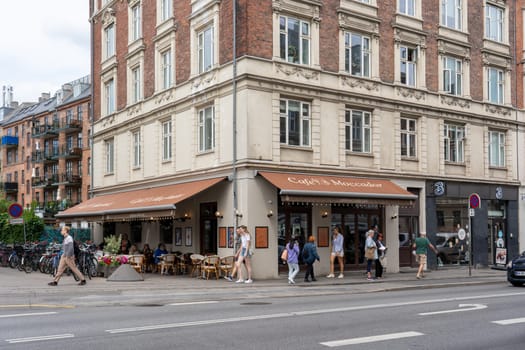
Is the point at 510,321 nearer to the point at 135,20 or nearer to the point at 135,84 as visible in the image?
the point at 135,84

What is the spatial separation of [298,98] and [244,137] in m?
2.88

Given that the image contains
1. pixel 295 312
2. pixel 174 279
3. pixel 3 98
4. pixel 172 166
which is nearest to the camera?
pixel 295 312

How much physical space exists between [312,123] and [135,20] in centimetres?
1249

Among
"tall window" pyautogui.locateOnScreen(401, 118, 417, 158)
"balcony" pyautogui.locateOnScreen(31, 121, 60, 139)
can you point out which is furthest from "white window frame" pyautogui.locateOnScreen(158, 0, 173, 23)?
"balcony" pyautogui.locateOnScreen(31, 121, 60, 139)

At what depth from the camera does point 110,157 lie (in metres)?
34.7

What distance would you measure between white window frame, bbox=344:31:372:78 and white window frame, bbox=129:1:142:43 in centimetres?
1101

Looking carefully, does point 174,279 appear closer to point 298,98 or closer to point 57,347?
point 298,98

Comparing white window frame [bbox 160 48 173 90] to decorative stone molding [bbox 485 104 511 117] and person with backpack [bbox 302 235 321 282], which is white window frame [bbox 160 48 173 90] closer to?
person with backpack [bbox 302 235 321 282]

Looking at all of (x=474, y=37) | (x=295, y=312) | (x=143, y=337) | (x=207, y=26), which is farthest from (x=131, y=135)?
(x=143, y=337)

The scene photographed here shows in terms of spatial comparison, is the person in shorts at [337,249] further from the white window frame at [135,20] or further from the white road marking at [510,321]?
the white window frame at [135,20]

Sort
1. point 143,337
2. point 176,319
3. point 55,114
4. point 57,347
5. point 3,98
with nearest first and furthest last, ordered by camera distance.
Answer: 1. point 57,347
2. point 143,337
3. point 176,319
4. point 55,114
5. point 3,98

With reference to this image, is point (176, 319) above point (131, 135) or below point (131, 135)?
below

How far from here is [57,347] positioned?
8.97m

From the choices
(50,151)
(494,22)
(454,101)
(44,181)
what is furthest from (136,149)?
(50,151)
